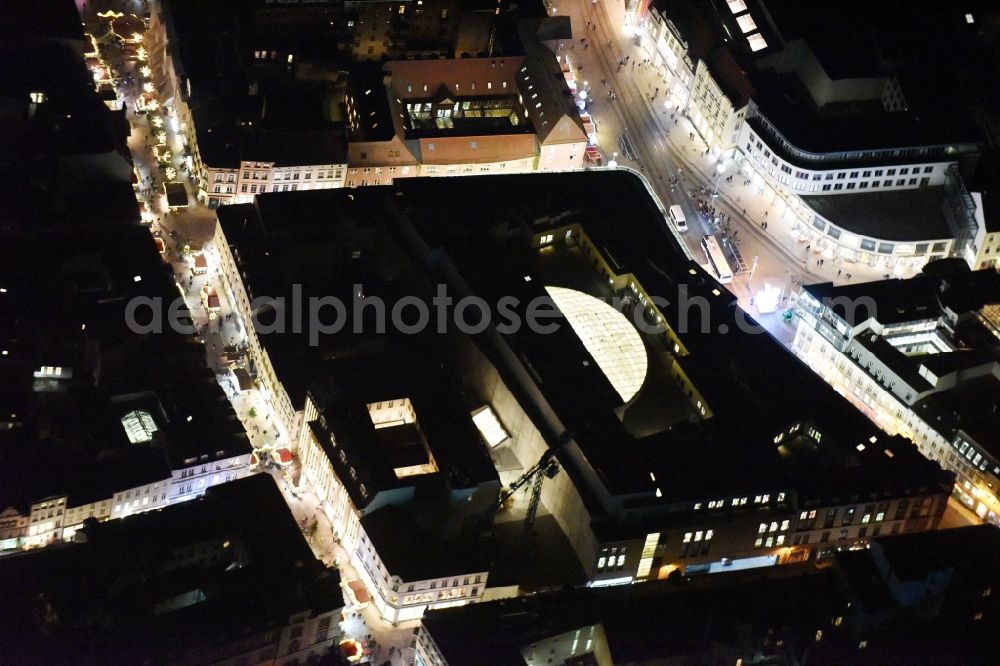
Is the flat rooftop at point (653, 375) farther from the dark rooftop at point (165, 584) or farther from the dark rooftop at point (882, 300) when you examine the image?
the dark rooftop at point (165, 584)

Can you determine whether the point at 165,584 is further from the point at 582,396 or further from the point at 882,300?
the point at 882,300

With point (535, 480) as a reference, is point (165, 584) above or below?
below

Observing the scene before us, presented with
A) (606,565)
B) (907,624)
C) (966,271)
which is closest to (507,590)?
(606,565)

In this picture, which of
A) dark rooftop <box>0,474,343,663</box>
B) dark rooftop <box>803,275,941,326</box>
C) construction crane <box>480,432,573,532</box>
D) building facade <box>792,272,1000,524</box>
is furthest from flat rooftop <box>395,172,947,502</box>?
dark rooftop <box>0,474,343,663</box>

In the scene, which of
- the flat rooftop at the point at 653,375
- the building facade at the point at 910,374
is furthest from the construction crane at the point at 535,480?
the building facade at the point at 910,374

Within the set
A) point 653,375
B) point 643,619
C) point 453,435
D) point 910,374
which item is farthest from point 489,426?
point 910,374

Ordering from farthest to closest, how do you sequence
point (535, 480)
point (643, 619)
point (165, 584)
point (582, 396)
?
point (582, 396)
point (535, 480)
point (643, 619)
point (165, 584)

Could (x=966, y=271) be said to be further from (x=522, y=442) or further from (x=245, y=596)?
(x=245, y=596)

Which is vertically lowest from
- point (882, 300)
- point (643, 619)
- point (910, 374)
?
point (643, 619)
